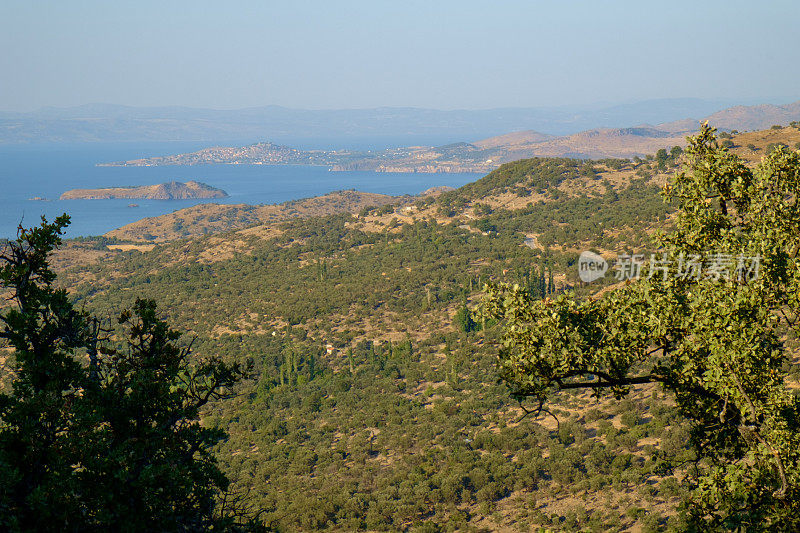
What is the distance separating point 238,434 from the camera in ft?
133

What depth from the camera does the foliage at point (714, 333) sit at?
8750mm

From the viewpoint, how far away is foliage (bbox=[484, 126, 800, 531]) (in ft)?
28.7

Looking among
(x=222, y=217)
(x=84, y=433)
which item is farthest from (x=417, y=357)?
(x=222, y=217)

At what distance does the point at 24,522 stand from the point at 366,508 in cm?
1920

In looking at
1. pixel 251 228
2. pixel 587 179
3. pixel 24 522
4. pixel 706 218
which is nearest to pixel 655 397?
pixel 706 218

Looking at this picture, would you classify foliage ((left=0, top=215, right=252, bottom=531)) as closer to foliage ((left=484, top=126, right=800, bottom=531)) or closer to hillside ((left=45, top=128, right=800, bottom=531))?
foliage ((left=484, top=126, right=800, bottom=531))

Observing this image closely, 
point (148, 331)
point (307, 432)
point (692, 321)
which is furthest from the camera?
point (307, 432)

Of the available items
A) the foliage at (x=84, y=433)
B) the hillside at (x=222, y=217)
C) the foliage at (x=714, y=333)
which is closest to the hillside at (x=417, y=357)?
the foliage at (x=714, y=333)

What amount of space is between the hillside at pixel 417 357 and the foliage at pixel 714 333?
130 centimetres

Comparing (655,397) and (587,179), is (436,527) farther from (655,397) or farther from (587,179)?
(587,179)

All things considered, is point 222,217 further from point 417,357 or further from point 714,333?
point 714,333

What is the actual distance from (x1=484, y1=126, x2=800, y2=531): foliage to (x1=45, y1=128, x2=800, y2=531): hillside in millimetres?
1299

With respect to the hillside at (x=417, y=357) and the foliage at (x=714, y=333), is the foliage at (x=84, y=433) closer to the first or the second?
the foliage at (x=714, y=333)

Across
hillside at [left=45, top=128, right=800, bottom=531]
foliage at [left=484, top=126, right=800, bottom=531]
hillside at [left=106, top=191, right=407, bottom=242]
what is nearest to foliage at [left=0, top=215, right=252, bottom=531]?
foliage at [left=484, top=126, right=800, bottom=531]
